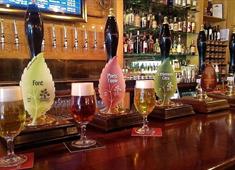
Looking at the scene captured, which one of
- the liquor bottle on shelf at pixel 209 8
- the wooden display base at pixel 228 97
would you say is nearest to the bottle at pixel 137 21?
the liquor bottle on shelf at pixel 209 8

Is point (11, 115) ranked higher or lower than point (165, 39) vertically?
lower

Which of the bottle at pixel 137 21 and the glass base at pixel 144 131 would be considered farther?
the bottle at pixel 137 21

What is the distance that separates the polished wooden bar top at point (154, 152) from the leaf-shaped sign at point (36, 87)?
11 cm

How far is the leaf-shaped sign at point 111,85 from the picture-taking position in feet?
2.79

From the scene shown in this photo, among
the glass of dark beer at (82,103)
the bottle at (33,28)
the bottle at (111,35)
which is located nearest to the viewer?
the glass of dark beer at (82,103)

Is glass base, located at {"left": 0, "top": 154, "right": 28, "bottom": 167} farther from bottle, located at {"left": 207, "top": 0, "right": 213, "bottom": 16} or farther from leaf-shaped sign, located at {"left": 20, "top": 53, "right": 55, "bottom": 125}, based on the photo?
bottle, located at {"left": 207, "top": 0, "right": 213, "bottom": 16}

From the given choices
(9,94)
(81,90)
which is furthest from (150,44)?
(9,94)

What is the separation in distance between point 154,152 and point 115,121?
233 millimetres

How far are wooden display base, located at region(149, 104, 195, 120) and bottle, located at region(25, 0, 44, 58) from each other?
18.8 inches

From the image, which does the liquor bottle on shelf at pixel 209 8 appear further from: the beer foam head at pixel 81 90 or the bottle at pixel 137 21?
the beer foam head at pixel 81 90

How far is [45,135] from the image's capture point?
2.22 ft

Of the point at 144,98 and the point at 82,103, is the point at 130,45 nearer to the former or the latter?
the point at 144,98

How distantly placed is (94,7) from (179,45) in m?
1.65

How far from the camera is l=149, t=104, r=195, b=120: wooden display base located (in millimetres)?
953
